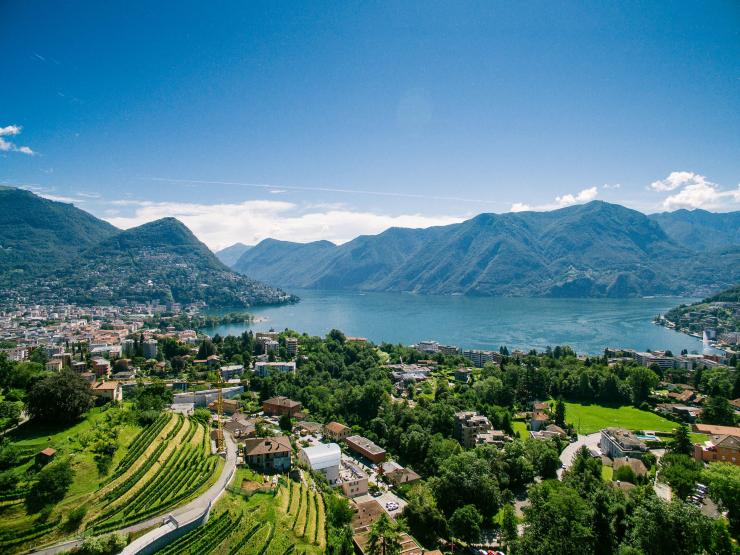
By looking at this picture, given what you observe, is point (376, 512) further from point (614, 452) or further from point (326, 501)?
point (614, 452)

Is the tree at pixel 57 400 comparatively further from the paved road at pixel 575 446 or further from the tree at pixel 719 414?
the tree at pixel 719 414

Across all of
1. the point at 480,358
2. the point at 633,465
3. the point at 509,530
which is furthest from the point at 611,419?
the point at 480,358

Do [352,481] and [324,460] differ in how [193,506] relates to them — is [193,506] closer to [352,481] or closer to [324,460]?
[324,460]

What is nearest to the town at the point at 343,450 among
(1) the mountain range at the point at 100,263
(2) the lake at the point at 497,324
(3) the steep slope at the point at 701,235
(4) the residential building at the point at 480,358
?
(4) the residential building at the point at 480,358

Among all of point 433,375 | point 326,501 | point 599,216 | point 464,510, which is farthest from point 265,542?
point 599,216

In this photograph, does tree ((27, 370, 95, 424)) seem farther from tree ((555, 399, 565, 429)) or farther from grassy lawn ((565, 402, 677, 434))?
grassy lawn ((565, 402, 677, 434))
